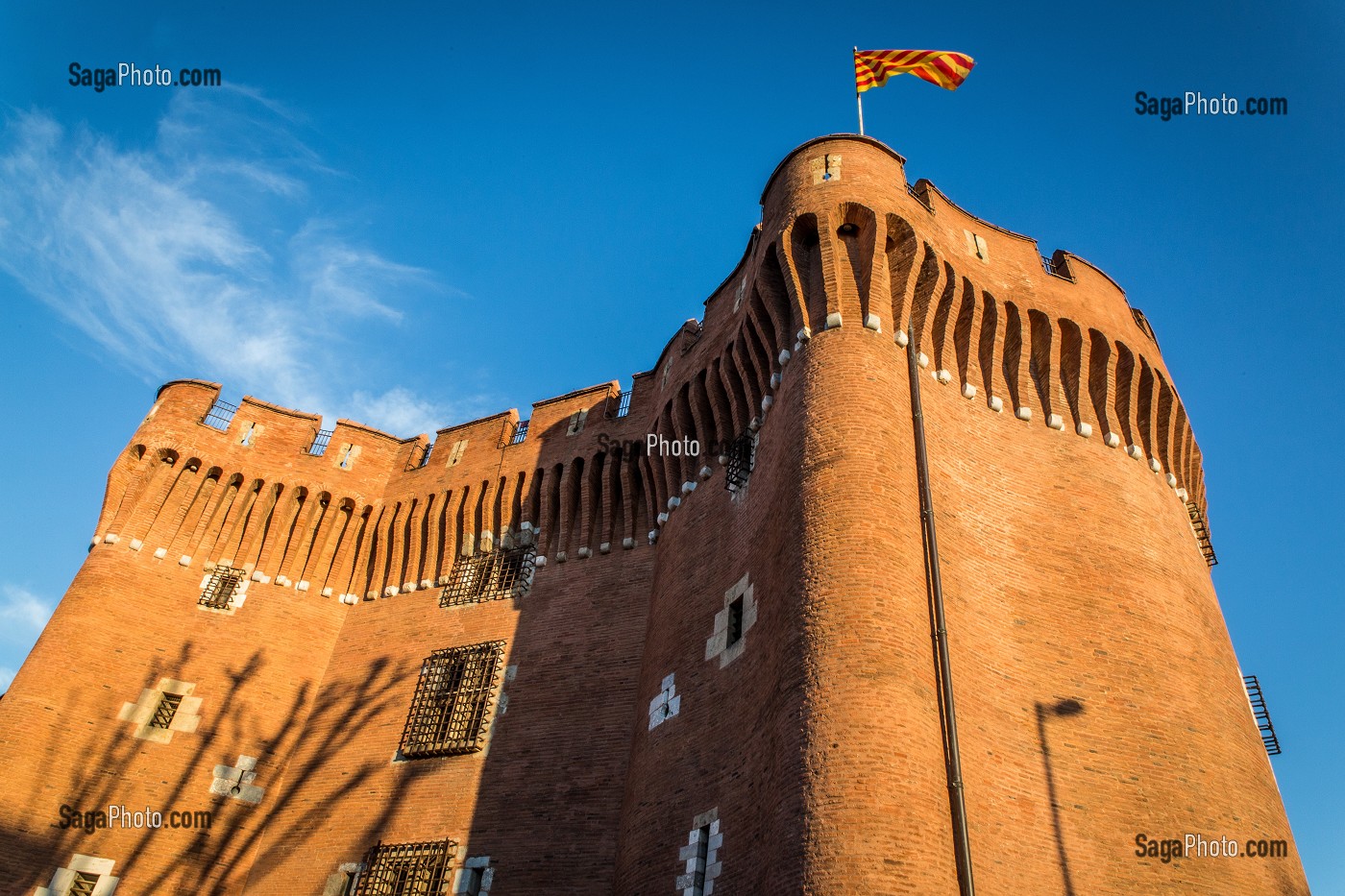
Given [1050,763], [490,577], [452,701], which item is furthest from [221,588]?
[1050,763]

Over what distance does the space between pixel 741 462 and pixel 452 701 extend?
7547mm

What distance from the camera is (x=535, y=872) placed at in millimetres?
15109

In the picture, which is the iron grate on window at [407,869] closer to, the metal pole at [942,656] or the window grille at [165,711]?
the window grille at [165,711]

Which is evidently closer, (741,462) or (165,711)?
(741,462)

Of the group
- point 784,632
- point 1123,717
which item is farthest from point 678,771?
point 1123,717

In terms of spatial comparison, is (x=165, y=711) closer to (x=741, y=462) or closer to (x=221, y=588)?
(x=221, y=588)

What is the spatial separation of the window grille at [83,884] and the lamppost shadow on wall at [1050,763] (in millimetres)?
15965

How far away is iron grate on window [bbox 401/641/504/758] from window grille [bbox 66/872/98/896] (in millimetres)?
5572

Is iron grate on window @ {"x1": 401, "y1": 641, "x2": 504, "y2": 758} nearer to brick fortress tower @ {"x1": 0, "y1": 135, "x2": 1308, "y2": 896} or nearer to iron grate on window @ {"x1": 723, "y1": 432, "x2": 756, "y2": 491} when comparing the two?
brick fortress tower @ {"x1": 0, "y1": 135, "x2": 1308, "y2": 896}

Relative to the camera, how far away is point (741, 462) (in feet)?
53.7

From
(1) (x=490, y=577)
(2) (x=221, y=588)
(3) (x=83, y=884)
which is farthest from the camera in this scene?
(2) (x=221, y=588)

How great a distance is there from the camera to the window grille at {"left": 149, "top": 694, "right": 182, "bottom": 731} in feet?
61.0

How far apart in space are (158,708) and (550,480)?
901 cm

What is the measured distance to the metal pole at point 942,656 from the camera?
32.1 feet
